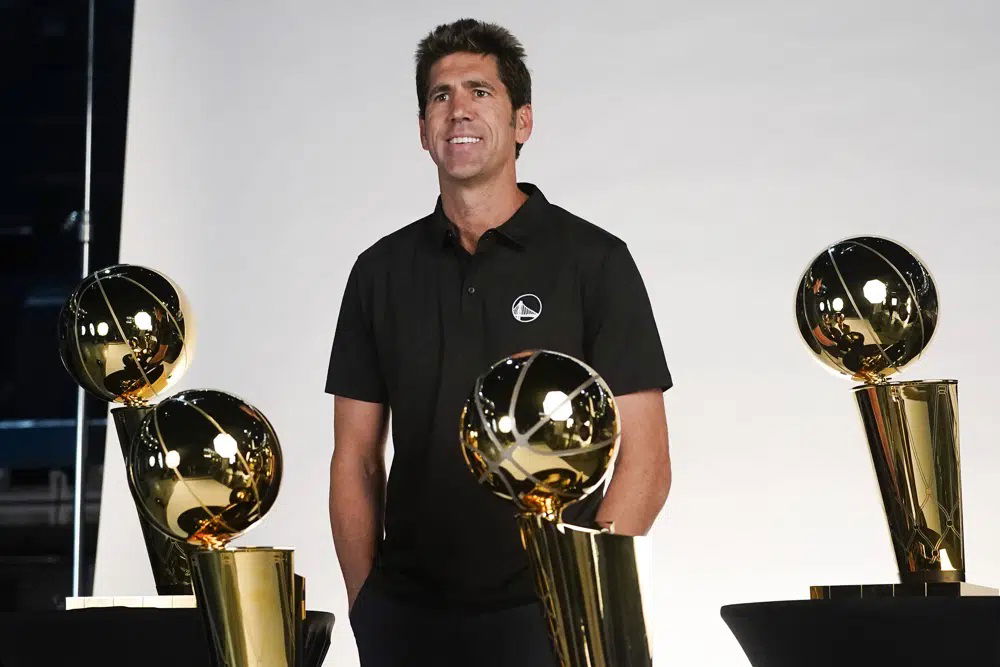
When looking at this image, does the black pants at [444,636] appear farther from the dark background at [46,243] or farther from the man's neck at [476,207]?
the dark background at [46,243]

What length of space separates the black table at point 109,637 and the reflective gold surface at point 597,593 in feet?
0.99

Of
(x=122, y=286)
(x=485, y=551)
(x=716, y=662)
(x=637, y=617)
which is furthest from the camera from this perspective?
(x=716, y=662)

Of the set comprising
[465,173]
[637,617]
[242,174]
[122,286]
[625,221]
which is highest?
[242,174]

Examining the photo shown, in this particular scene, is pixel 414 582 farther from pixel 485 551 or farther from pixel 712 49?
pixel 712 49

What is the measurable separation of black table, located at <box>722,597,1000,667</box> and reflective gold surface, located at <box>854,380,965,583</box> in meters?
0.13

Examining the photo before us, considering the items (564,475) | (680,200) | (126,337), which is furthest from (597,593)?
(680,200)

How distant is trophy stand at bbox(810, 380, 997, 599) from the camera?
0.91 meters

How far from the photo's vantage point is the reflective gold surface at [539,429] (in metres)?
0.58

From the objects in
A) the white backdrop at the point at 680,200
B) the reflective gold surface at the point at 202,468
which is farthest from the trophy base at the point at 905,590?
the white backdrop at the point at 680,200

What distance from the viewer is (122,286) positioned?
0.99m

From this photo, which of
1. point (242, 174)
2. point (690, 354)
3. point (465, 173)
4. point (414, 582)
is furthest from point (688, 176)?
point (414, 582)

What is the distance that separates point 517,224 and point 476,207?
0.18ft

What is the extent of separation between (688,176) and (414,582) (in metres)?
1.76

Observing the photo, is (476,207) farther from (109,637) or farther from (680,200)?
(680,200)
